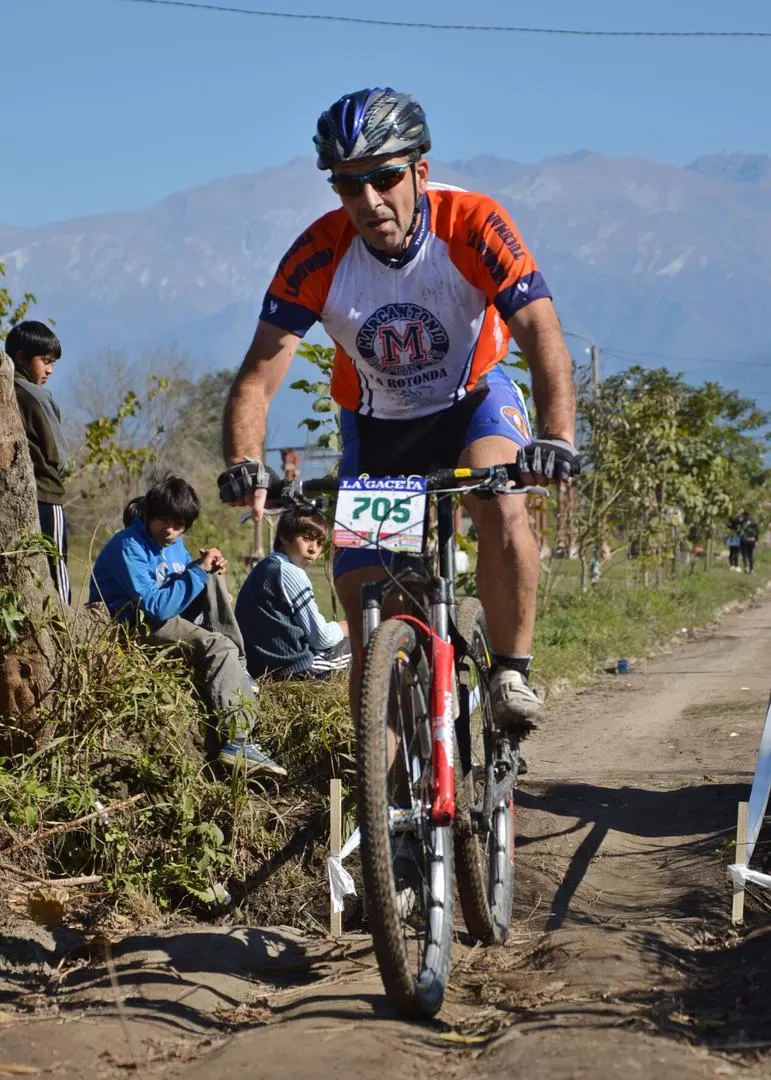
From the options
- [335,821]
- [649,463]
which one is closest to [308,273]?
[335,821]

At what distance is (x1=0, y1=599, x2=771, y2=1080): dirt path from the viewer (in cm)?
302

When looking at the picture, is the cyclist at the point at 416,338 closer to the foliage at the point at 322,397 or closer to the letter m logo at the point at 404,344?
the letter m logo at the point at 404,344

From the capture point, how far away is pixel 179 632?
555 cm

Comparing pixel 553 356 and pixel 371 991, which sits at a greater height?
pixel 553 356

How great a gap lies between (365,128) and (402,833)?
2082mm

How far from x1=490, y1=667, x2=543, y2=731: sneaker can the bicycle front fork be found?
18.2 inches

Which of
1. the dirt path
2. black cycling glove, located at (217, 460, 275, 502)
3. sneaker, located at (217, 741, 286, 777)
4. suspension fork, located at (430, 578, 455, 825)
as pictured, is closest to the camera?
the dirt path

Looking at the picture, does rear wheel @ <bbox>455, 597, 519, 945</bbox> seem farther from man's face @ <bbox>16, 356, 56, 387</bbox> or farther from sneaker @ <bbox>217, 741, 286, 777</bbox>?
man's face @ <bbox>16, 356, 56, 387</bbox>

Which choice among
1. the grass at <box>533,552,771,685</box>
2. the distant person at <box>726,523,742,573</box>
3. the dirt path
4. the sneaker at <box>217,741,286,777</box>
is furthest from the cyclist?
the distant person at <box>726,523,742,573</box>

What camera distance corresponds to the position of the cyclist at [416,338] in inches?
157

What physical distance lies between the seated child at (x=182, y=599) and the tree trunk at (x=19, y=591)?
0.46m

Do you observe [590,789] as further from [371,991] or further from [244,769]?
[371,991]

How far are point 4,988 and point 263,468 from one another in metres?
1.75

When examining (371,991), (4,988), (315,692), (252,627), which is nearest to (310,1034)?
(371,991)
